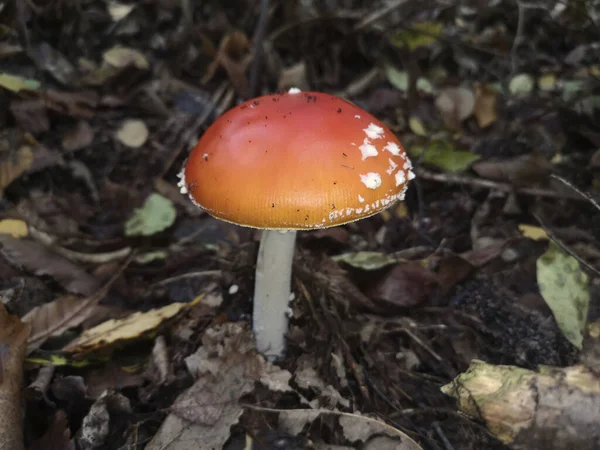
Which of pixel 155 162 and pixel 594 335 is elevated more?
pixel 594 335

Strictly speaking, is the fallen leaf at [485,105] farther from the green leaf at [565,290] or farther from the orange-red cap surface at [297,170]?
the orange-red cap surface at [297,170]

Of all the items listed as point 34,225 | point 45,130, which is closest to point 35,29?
point 45,130

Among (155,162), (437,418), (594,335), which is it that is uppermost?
(594,335)

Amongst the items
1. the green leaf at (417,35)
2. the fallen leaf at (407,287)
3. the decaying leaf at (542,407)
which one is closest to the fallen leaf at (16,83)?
the fallen leaf at (407,287)

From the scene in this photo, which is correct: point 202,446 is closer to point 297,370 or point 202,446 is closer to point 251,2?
point 297,370

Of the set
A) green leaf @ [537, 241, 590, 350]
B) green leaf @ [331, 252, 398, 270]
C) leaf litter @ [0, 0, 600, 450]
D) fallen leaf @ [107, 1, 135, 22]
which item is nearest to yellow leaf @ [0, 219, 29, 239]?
leaf litter @ [0, 0, 600, 450]

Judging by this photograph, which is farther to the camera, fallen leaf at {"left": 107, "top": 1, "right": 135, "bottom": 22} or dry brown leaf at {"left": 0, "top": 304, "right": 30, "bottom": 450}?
fallen leaf at {"left": 107, "top": 1, "right": 135, "bottom": 22}

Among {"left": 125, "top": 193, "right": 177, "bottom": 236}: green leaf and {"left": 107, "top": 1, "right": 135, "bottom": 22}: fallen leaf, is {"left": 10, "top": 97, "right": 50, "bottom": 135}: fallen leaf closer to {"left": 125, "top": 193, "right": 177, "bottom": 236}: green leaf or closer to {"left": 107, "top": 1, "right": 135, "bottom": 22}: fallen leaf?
{"left": 125, "top": 193, "right": 177, "bottom": 236}: green leaf
